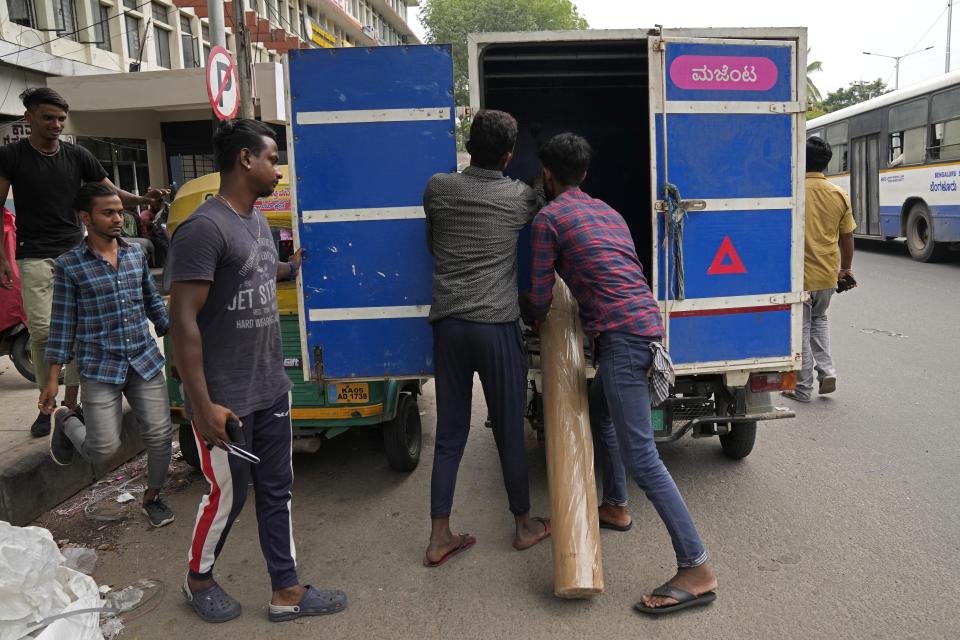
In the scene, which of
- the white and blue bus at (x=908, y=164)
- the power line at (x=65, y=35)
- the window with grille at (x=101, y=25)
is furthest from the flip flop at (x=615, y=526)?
the window with grille at (x=101, y=25)

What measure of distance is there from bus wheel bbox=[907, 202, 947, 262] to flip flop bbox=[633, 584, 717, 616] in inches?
492

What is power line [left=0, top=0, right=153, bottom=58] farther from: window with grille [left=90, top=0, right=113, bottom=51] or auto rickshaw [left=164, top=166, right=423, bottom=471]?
auto rickshaw [left=164, top=166, right=423, bottom=471]

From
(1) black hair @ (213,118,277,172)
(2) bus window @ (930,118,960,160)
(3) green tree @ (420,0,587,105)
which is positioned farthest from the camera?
(3) green tree @ (420,0,587,105)

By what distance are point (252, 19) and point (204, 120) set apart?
20.4ft

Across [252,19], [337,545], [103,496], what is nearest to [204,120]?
[252,19]

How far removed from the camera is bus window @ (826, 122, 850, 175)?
53.7 ft

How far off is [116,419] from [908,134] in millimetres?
14488

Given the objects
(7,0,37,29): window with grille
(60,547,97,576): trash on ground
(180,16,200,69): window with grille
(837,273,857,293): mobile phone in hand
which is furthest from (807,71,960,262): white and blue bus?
(180,16,200,69): window with grille

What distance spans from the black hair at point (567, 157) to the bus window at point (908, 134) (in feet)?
41.2

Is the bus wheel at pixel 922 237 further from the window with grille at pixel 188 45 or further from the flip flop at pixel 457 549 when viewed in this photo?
the window with grille at pixel 188 45

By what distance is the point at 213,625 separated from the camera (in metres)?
3.04

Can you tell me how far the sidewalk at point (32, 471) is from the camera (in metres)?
4.03

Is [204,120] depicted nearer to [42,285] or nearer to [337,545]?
[42,285]

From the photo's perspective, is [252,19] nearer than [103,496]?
No
